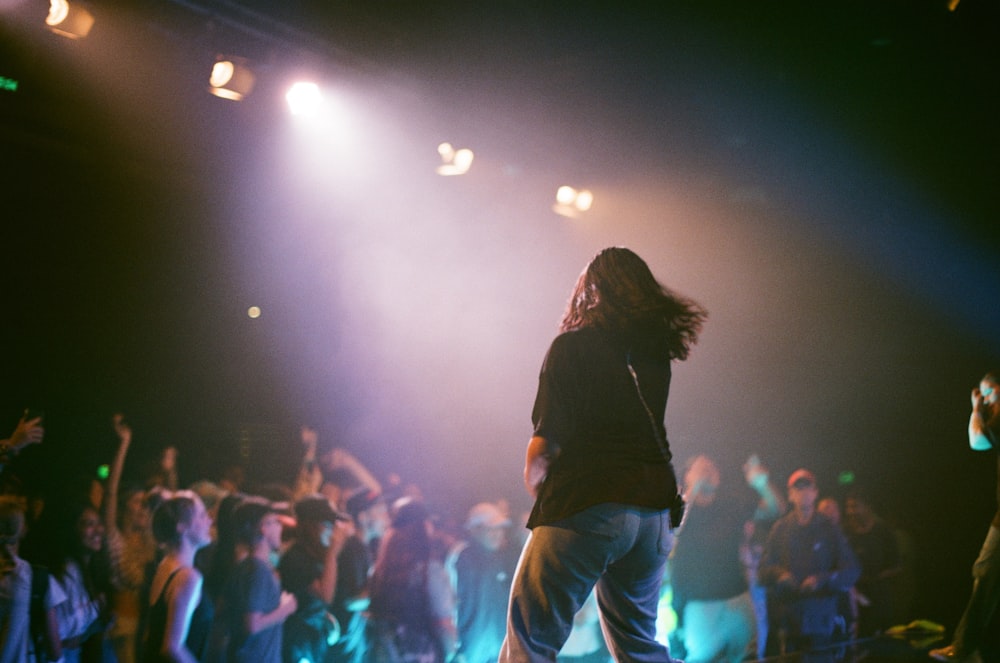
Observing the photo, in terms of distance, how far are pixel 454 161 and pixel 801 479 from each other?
12.5 feet

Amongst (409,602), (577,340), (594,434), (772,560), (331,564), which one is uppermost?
(577,340)

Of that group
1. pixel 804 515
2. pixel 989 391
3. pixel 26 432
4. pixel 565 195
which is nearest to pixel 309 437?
pixel 26 432

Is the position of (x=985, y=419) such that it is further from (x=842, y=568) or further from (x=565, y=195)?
(x=565, y=195)

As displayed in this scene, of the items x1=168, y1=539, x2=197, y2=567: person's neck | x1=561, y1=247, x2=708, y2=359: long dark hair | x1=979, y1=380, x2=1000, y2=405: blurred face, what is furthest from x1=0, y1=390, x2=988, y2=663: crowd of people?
x1=561, y1=247, x2=708, y2=359: long dark hair

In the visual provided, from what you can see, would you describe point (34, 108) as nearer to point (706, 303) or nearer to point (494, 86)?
point (494, 86)

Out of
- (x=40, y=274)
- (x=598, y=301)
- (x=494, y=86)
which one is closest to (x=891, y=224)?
(x=494, y=86)

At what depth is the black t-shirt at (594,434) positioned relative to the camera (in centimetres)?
219

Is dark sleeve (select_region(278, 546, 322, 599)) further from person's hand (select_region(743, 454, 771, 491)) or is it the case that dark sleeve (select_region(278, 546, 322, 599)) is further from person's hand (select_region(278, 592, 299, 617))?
person's hand (select_region(743, 454, 771, 491))

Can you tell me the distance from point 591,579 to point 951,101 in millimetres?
5596

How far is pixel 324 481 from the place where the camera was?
4969 millimetres

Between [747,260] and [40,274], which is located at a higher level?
[747,260]

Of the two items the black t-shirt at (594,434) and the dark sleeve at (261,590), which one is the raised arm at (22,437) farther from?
the black t-shirt at (594,434)

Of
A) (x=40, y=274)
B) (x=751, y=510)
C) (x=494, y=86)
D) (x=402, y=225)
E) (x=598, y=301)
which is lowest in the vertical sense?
(x=751, y=510)

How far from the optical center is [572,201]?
688cm
